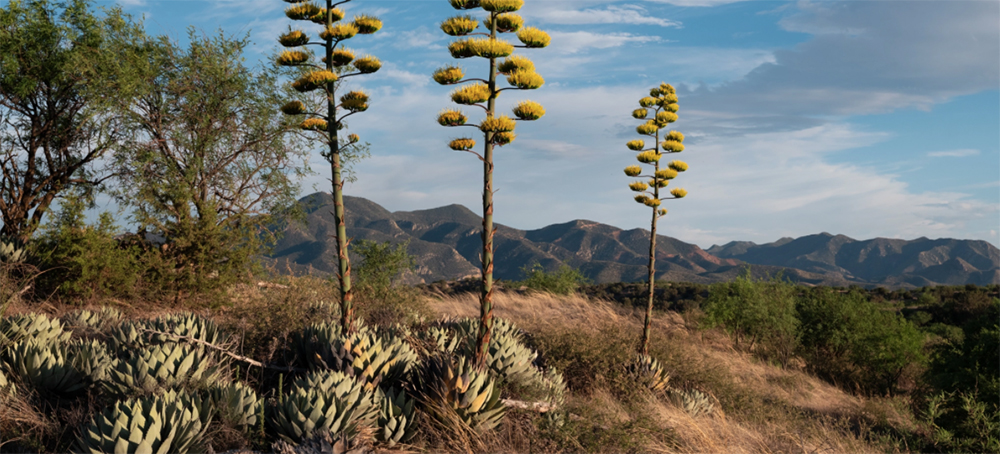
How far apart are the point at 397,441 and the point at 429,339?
2.58m

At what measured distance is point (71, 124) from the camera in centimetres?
1780

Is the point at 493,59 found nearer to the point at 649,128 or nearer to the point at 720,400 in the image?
the point at 649,128

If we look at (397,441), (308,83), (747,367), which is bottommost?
(747,367)

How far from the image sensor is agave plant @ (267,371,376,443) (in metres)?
4.56

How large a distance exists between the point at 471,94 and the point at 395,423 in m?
3.19

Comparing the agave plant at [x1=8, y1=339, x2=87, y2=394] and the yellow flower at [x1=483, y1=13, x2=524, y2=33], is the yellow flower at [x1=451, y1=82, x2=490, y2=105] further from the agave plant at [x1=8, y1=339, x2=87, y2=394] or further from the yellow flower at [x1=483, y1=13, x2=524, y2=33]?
the agave plant at [x1=8, y1=339, x2=87, y2=394]

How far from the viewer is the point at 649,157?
10234mm

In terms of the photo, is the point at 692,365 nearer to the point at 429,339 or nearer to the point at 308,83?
the point at 429,339

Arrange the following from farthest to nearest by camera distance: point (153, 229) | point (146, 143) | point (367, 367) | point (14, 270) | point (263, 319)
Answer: point (146, 143)
point (153, 229)
point (14, 270)
point (263, 319)
point (367, 367)

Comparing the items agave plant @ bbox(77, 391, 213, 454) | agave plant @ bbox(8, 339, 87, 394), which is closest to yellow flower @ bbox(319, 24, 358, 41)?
agave plant @ bbox(77, 391, 213, 454)

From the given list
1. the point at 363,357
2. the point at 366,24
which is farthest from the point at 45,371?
the point at 366,24

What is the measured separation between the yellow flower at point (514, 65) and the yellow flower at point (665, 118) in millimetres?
4897

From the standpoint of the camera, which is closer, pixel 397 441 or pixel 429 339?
pixel 397 441

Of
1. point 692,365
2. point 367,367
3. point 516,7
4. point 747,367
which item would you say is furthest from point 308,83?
point 747,367
